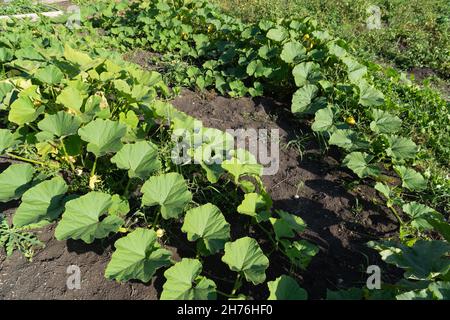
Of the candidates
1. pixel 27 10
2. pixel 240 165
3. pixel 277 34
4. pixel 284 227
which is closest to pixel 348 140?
pixel 240 165

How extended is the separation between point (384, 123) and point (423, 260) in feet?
5.69

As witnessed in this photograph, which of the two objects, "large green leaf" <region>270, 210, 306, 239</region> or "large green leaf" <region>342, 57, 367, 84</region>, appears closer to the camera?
"large green leaf" <region>270, 210, 306, 239</region>

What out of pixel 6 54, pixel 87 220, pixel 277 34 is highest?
pixel 277 34

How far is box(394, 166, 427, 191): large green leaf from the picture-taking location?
309cm

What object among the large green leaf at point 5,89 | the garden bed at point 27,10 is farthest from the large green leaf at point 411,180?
the garden bed at point 27,10

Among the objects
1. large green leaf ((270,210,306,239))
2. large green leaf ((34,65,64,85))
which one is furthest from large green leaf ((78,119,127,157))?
large green leaf ((270,210,306,239))

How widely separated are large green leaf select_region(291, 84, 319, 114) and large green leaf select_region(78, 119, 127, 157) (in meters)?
1.81

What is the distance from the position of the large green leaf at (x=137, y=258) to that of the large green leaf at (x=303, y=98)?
2.15 meters

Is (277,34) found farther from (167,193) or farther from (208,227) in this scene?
(208,227)

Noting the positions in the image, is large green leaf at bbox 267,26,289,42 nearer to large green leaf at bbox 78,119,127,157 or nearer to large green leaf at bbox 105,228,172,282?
large green leaf at bbox 78,119,127,157

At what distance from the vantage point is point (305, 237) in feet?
9.37

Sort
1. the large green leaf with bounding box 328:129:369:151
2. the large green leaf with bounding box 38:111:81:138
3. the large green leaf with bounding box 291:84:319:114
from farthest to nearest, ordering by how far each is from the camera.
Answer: the large green leaf with bounding box 291:84:319:114
the large green leaf with bounding box 328:129:369:151
the large green leaf with bounding box 38:111:81:138

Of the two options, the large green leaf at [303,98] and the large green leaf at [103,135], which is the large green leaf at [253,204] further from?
the large green leaf at [303,98]
